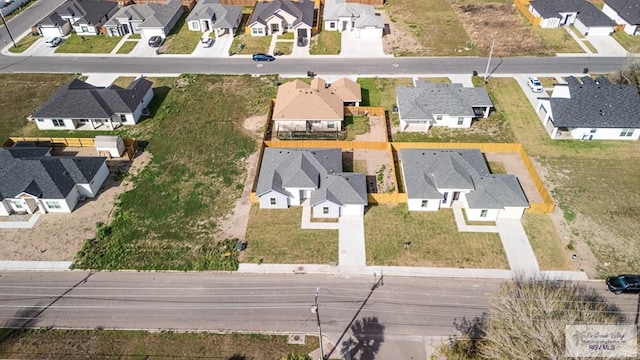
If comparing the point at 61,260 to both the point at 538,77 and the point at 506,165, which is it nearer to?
the point at 506,165

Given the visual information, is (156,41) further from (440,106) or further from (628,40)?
(628,40)

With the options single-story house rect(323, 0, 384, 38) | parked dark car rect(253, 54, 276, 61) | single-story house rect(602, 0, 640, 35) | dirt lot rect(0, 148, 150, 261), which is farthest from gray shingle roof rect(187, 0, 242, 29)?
single-story house rect(602, 0, 640, 35)

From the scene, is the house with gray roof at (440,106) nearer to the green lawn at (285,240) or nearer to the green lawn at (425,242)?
the green lawn at (425,242)

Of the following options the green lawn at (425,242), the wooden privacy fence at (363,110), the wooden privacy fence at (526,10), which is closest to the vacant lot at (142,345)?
the green lawn at (425,242)

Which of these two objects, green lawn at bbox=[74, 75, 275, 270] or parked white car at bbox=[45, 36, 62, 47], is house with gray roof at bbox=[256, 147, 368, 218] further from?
parked white car at bbox=[45, 36, 62, 47]

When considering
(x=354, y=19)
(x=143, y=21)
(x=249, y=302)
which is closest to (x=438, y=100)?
(x=354, y=19)

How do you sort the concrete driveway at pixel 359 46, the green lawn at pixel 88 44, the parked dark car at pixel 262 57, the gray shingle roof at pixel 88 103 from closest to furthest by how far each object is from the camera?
→ 1. the gray shingle roof at pixel 88 103
2. the parked dark car at pixel 262 57
3. the concrete driveway at pixel 359 46
4. the green lawn at pixel 88 44
